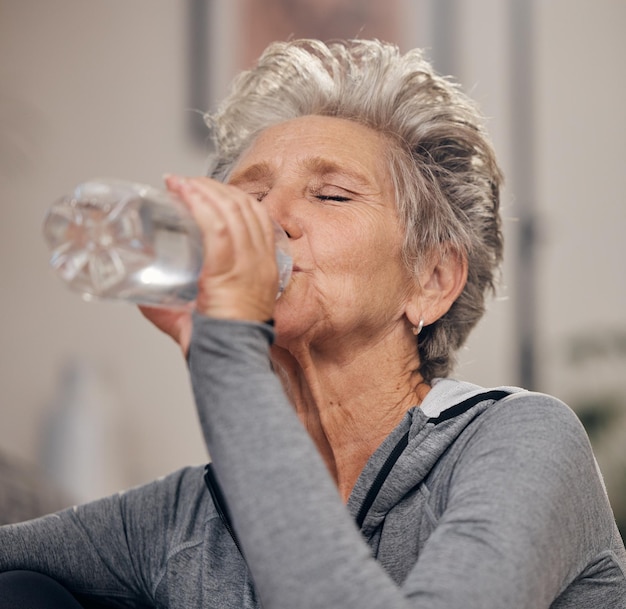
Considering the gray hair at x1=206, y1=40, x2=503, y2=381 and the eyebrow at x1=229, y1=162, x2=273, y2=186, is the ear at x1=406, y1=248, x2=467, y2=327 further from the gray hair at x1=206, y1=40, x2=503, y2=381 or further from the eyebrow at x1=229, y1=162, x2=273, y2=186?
the eyebrow at x1=229, y1=162, x2=273, y2=186

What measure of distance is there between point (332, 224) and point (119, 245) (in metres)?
0.38

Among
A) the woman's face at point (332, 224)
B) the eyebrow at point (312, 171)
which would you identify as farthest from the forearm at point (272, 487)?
the eyebrow at point (312, 171)

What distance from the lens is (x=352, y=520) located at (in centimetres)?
84

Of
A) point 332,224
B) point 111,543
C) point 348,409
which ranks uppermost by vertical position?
point 332,224

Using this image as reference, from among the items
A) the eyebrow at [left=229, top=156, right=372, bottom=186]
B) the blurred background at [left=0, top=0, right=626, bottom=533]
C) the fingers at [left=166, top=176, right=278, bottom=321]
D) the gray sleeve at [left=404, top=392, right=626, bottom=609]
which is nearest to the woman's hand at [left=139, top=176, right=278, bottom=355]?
the fingers at [left=166, top=176, right=278, bottom=321]

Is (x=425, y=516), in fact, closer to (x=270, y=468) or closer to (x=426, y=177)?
(x=270, y=468)

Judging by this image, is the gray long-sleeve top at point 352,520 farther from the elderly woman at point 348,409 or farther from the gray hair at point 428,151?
the gray hair at point 428,151

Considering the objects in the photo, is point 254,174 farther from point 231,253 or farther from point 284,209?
point 231,253

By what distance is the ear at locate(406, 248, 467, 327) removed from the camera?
1403 millimetres

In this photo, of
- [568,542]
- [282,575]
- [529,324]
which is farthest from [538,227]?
[282,575]

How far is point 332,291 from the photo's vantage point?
124 centimetres

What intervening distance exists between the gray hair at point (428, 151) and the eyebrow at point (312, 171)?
0.27ft

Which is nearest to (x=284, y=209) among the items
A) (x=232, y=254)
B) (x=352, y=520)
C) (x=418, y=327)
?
(x=418, y=327)

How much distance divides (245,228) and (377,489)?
437mm
